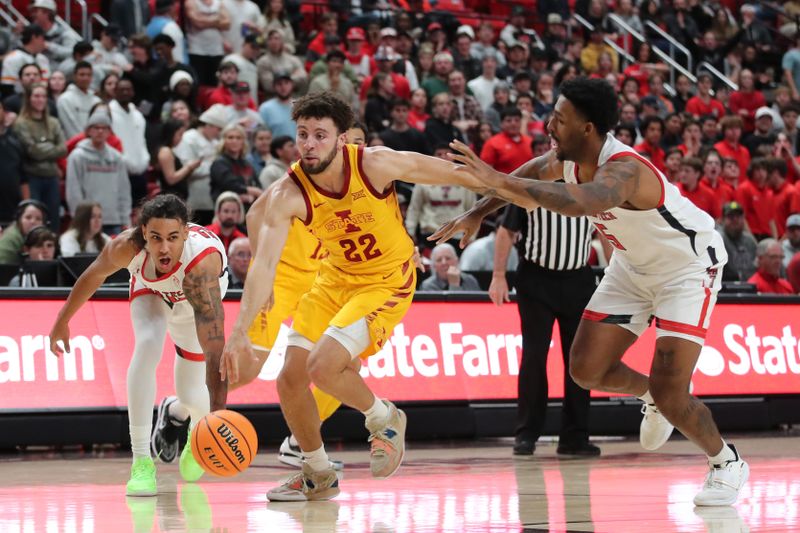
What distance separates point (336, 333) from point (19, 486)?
2.31 metres

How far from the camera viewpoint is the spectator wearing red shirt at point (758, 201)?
1722cm

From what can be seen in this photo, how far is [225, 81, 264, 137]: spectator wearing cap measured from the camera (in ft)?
49.3

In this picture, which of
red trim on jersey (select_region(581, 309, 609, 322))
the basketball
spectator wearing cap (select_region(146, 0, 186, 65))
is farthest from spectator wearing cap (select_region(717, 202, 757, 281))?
the basketball

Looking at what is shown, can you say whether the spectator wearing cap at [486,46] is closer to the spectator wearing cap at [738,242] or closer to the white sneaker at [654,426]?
the spectator wearing cap at [738,242]

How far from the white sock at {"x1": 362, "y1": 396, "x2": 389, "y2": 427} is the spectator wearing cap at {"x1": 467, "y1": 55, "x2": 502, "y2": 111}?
1172 cm

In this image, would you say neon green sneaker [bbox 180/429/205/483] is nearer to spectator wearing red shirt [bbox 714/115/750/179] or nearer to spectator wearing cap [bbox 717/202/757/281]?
spectator wearing cap [bbox 717/202/757/281]

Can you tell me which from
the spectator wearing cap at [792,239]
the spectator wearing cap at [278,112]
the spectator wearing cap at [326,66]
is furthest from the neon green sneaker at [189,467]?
the spectator wearing cap at [792,239]

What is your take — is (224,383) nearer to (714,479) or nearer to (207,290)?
(207,290)

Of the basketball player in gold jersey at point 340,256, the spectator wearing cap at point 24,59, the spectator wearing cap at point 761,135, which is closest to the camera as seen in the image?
the basketball player in gold jersey at point 340,256

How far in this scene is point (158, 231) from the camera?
282 inches

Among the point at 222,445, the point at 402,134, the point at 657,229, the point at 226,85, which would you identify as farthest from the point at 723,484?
the point at 226,85

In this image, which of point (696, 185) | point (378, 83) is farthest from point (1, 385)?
point (696, 185)

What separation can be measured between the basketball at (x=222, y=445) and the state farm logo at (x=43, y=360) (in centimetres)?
337

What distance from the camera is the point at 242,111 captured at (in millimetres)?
15219
